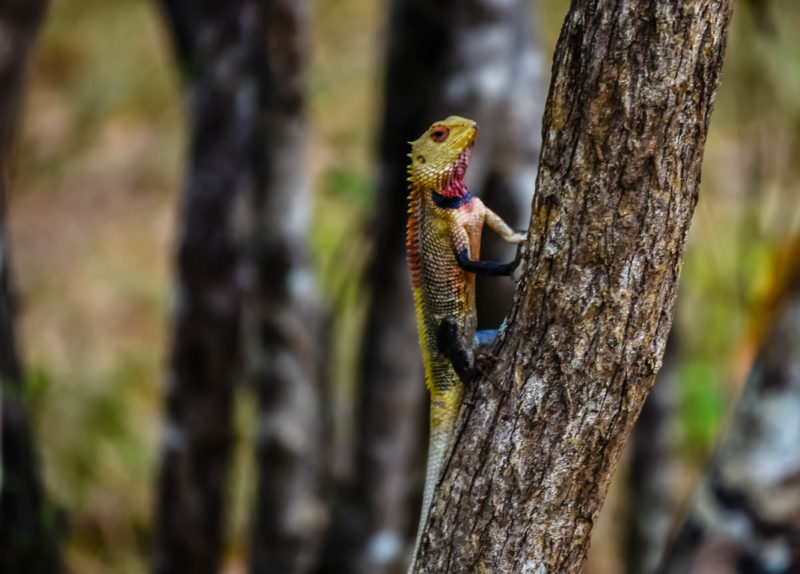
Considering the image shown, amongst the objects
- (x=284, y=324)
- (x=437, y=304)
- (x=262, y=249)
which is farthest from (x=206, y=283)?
(x=437, y=304)

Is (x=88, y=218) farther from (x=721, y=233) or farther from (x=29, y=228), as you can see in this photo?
(x=721, y=233)

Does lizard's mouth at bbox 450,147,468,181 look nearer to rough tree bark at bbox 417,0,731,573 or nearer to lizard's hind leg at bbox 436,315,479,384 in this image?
lizard's hind leg at bbox 436,315,479,384

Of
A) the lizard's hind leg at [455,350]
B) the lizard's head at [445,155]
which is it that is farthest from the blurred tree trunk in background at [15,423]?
the lizard's hind leg at [455,350]

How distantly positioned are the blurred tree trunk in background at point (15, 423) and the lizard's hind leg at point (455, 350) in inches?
102

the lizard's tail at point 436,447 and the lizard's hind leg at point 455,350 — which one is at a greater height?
the lizard's hind leg at point 455,350

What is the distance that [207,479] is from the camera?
520 centimetres

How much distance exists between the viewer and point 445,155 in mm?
2383

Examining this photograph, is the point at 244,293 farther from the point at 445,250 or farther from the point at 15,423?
the point at 445,250

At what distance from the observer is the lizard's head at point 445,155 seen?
7.80 feet

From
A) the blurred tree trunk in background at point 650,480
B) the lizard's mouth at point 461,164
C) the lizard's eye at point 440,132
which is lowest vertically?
the blurred tree trunk in background at point 650,480

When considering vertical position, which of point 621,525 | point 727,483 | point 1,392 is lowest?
point 621,525

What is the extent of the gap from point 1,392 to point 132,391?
4.31 m

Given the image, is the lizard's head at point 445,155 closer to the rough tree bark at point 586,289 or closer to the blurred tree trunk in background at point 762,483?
the rough tree bark at point 586,289

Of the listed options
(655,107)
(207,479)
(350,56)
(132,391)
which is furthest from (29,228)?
(655,107)
